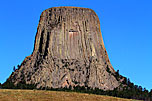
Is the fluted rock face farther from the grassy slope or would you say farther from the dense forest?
the grassy slope

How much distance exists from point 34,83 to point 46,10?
3433cm

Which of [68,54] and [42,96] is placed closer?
[42,96]

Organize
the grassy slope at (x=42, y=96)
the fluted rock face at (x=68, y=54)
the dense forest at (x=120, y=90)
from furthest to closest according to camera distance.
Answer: the fluted rock face at (x=68, y=54)
the dense forest at (x=120, y=90)
the grassy slope at (x=42, y=96)

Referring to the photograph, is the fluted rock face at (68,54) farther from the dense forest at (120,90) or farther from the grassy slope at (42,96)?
the grassy slope at (42,96)

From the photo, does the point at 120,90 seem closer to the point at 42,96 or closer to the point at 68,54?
the point at 68,54

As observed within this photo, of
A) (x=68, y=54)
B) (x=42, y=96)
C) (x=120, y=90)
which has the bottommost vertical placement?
(x=42, y=96)

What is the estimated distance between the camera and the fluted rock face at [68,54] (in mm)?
132875

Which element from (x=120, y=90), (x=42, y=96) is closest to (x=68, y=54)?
(x=120, y=90)

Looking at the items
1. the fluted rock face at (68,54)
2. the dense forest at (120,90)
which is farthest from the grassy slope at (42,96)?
the fluted rock face at (68,54)

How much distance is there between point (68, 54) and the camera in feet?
466

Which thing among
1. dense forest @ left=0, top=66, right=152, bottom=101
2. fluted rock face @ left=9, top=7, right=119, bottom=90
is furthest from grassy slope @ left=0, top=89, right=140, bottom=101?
fluted rock face @ left=9, top=7, right=119, bottom=90

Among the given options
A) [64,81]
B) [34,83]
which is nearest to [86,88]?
[64,81]

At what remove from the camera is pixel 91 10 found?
15288cm

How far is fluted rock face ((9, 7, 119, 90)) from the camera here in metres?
133
